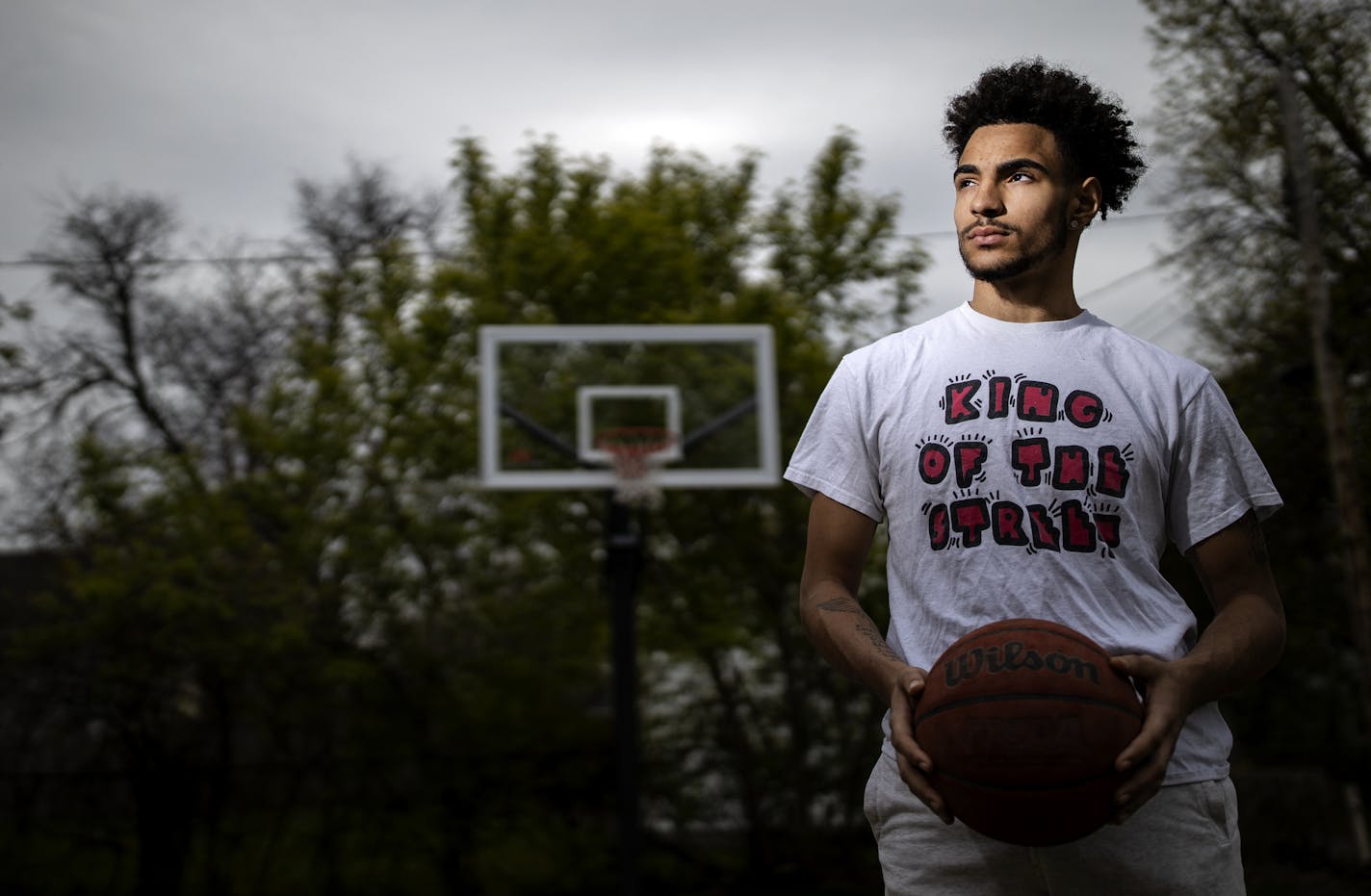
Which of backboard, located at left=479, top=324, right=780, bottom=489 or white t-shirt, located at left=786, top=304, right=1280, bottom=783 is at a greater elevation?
backboard, located at left=479, top=324, right=780, bottom=489

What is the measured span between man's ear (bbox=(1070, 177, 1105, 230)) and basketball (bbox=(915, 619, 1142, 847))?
0.63 m

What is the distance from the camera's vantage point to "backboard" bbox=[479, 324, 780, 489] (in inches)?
424

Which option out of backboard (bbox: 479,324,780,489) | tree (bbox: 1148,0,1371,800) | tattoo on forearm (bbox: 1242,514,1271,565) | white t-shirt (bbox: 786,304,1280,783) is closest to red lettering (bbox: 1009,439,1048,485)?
white t-shirt (bbox: 786,304,1280,783)

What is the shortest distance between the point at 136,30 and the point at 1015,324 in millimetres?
11502

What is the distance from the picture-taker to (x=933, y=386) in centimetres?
191

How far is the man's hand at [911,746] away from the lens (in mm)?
1699

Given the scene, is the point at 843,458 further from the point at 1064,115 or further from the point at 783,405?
the point at 783,405

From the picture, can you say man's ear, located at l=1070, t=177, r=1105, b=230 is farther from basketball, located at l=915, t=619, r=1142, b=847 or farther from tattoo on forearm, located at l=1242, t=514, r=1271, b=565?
basketball, located at l=915, t=619, r=1142, b=847

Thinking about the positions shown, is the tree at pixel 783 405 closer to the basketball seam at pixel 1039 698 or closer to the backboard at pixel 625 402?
the backboard at pixel 625 402

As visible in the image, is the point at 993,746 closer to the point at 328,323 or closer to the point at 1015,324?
the point at 1015,324

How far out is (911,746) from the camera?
5.56 ft

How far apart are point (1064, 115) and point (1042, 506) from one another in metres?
0.58

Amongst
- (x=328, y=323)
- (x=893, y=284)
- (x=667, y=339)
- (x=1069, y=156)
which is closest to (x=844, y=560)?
(x=1069, y=156)

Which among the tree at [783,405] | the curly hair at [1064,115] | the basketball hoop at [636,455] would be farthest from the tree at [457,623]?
the curly hair at [1064,115]
